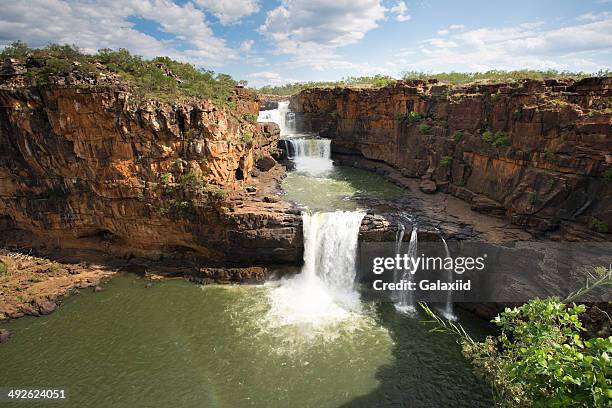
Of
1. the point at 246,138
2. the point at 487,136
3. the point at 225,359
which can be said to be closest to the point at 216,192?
the point at 246,138

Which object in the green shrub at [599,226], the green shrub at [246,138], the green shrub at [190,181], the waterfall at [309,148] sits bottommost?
the green shrub at [599,226]

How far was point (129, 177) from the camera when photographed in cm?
1747

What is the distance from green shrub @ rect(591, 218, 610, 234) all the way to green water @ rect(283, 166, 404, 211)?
1046 centimetres

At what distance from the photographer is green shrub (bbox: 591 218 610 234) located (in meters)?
12.9

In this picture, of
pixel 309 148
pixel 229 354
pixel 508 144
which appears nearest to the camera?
pixel 229 354

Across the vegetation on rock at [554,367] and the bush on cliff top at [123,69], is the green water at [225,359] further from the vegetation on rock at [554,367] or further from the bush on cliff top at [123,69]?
the bush on cliff top at [123,69]

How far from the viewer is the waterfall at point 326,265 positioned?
16203 mm

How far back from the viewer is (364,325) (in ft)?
46.8

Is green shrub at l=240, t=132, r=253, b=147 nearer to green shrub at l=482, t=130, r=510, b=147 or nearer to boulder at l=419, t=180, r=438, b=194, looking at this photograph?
boulder at l=419, t=180, r=438, b=194

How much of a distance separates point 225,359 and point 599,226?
14.9 meters

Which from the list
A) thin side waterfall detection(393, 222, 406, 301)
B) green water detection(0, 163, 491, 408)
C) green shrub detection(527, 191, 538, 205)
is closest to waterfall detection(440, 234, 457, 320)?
green water detection(0, 163, 491, 408)

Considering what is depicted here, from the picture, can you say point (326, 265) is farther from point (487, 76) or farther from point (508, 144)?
point (487, 76)

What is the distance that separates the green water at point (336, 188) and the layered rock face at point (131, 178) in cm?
306

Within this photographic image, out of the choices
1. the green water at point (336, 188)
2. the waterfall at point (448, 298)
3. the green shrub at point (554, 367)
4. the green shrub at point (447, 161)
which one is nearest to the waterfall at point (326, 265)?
the green water at point (336, 188)
